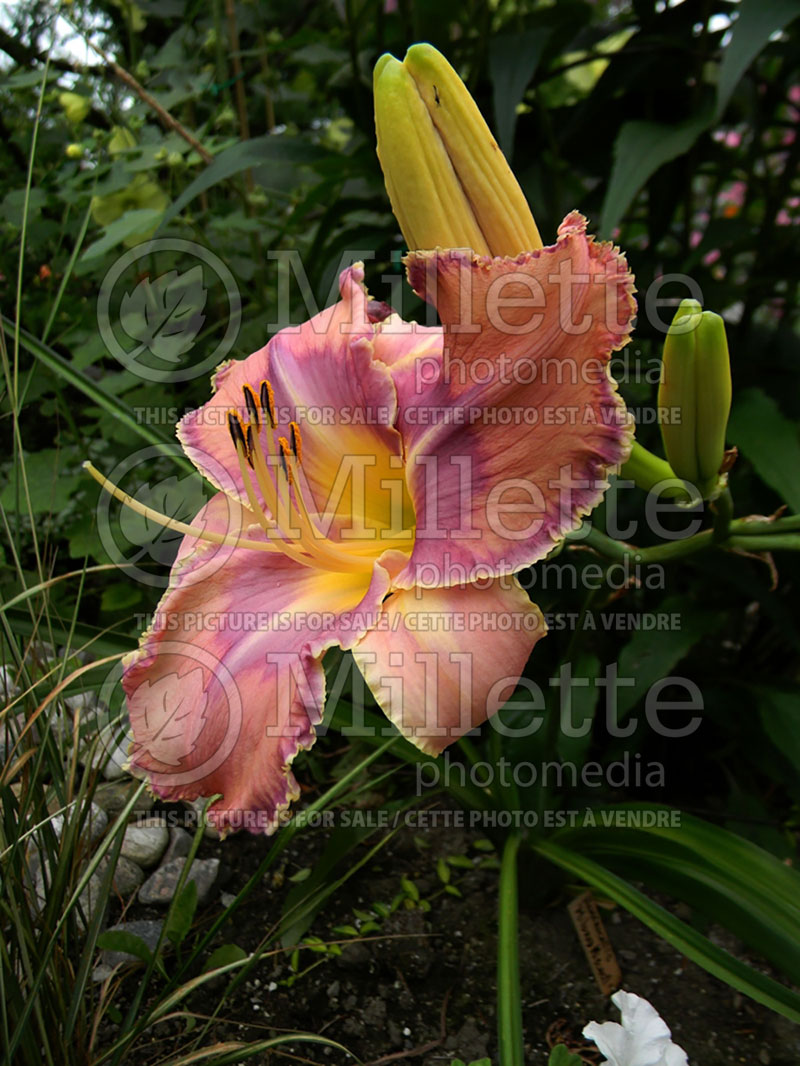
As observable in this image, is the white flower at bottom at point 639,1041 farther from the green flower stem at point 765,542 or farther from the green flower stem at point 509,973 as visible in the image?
the green flower stem at point 765,542

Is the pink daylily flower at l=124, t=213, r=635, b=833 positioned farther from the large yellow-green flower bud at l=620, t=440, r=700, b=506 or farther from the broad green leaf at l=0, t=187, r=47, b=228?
the broad green leaf at l=0, t=187, r=47, b=228

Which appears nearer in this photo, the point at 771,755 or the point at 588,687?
the point at 588,687

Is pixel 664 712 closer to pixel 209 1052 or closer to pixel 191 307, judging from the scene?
pixel 209 1052

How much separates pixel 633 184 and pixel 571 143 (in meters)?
0.34

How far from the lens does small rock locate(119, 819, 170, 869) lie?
971 millimetres

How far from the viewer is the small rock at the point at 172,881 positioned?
0.94 metres

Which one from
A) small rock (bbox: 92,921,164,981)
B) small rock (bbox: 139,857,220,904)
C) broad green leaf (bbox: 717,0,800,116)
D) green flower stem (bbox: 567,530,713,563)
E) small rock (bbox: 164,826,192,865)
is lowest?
small rock (bbox: 92,921,164,981)

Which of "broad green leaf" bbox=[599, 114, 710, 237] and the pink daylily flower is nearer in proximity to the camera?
the pink daylily flower

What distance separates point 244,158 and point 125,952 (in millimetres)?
946

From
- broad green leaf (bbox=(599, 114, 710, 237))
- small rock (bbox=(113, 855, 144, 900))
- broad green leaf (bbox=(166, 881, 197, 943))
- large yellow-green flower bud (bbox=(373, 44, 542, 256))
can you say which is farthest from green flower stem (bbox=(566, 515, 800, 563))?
small rock (bbox=(113, 855, 144, 900))

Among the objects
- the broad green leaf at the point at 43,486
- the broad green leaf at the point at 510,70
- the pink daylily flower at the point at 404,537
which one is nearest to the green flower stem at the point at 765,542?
the pink daylily flower at the point at 404,537

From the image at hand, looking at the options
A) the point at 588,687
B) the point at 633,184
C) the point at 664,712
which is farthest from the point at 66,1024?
the point at 633,184

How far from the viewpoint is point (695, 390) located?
60 cm

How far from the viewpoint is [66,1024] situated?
628 mm
